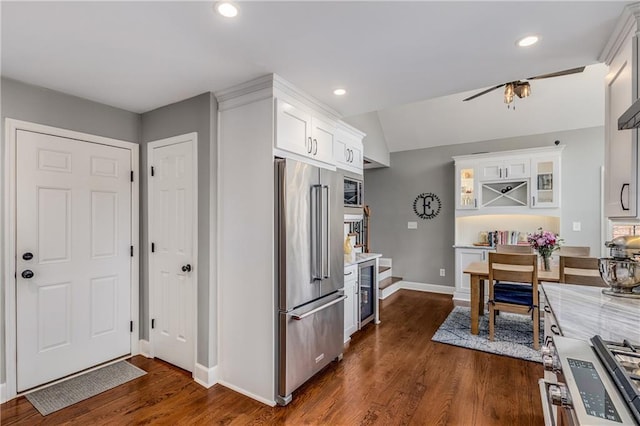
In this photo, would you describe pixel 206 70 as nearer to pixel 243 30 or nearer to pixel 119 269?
pixel 243 30

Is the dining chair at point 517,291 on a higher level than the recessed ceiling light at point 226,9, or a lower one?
lower

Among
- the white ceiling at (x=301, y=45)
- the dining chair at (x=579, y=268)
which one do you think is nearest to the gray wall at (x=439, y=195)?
the dining chair at (x=579, y=268)

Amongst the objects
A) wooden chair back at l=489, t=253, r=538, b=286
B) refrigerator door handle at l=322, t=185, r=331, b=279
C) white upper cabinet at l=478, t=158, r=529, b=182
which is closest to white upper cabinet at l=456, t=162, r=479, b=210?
white upper cabinet at l=478, t=158, r=529, b=182

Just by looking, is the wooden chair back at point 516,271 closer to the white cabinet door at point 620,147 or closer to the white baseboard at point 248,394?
the white cabinet door at point 620,147

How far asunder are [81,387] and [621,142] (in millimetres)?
4163

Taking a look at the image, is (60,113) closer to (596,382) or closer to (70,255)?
(70,255)

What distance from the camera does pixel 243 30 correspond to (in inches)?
69.7

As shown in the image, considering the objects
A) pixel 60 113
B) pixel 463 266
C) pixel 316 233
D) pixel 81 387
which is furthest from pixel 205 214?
pixel 463 266

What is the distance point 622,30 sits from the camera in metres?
1.69

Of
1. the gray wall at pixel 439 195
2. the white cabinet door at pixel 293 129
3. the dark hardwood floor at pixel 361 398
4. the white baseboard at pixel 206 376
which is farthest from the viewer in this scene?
the gray wall at pixel 439 195

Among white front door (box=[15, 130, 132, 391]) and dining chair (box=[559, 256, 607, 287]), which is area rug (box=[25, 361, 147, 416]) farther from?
dining chair (box=[559, 256, 607, 287])

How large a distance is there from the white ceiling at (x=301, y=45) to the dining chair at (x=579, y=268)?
194 centimetres

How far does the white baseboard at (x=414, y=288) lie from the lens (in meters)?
5.44

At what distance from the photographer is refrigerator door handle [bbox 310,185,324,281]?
2631mm
